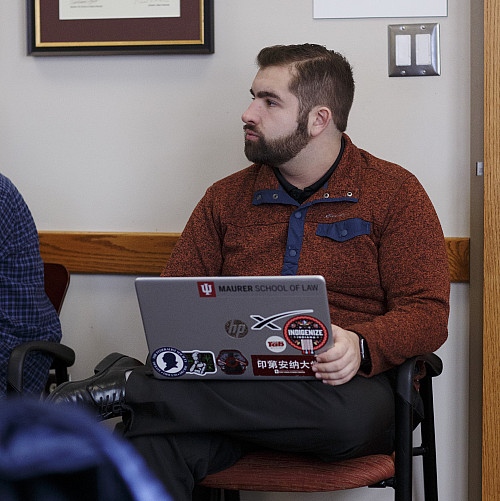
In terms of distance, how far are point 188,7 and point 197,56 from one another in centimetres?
14

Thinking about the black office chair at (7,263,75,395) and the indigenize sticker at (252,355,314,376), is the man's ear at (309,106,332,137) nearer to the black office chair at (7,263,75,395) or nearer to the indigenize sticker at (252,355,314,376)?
the indigenize sticker at (252,355,314,376)

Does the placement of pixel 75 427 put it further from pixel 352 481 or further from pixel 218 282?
pixel 352 481

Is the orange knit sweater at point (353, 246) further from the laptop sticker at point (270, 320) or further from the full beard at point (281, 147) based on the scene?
the laptop sticker at point (270, 320)

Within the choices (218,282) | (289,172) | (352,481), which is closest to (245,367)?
(218,282)

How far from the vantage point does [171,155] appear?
2.23 meters

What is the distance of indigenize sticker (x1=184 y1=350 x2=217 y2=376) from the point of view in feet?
4.68

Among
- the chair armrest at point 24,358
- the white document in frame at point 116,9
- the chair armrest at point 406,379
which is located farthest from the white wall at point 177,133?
the chair armrest at point 406,379

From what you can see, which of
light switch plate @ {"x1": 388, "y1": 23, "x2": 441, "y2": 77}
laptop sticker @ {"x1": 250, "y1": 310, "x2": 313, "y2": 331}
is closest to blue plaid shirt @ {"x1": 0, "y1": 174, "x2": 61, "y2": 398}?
laptop sticker @ {"x1": 250, "y1": 310, "x2": 313, "y2": 331}

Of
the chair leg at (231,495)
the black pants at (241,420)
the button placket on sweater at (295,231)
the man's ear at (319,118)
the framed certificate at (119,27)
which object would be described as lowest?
the chair leg at (231,495)

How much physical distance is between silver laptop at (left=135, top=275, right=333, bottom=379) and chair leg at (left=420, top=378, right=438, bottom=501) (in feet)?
1.68

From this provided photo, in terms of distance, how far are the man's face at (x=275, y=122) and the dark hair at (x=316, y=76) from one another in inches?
0.9

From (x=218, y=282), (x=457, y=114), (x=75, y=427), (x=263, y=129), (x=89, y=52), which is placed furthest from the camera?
(x=89, y=52)

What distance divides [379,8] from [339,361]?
1129 mm

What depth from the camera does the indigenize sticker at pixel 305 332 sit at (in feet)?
4.43
